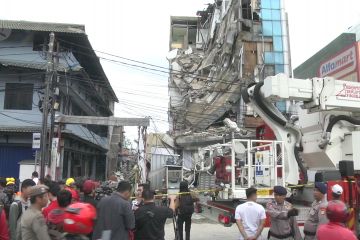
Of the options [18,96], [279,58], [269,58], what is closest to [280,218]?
[18,96]

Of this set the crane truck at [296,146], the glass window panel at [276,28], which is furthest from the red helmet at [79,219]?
the glass window panel at [276,28]

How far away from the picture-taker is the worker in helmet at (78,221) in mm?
2773

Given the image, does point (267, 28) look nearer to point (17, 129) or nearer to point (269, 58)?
point (269, 58)

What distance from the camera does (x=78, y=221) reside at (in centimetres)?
277

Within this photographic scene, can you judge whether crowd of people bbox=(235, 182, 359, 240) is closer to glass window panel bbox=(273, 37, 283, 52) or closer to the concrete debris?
the concrete debris

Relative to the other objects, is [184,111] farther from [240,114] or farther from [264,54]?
[264,54]

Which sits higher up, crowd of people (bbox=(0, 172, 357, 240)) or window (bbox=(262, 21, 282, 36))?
window (bbox=(262, 21, 282, 36))

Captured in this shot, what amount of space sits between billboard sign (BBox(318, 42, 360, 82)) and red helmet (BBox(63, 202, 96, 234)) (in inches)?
283

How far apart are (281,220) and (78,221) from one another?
322 cm

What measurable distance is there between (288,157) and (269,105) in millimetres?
1180

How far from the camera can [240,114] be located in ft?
88.5

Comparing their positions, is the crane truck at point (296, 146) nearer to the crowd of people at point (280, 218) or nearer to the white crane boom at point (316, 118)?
the white crane boom at point (316, 118)

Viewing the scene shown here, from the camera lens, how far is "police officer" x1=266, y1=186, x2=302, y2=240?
15.7 feet

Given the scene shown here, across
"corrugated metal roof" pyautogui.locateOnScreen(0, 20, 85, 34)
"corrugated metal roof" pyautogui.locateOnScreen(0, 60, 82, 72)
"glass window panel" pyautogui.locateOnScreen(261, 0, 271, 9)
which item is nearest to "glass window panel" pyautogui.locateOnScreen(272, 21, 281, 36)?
"glass window panel" pyautogui.locateOnScreen(261, 0, 271, 9)
